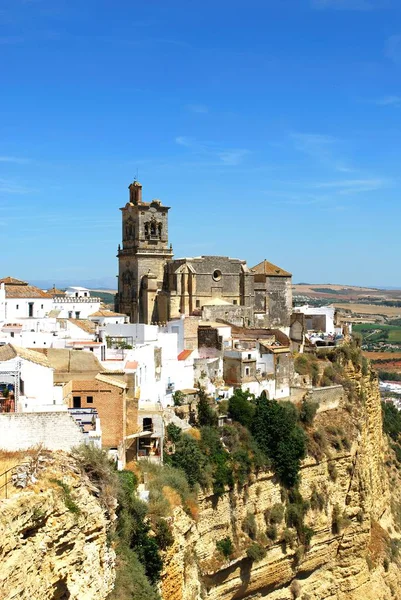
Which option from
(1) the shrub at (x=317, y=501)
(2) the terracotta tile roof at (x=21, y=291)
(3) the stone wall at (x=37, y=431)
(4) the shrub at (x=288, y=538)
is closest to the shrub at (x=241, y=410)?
(4) the shrub at (x=288, y=538)

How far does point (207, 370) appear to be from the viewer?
1345 inches

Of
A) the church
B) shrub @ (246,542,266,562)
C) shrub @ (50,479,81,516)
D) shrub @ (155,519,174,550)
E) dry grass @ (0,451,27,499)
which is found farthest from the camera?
the church

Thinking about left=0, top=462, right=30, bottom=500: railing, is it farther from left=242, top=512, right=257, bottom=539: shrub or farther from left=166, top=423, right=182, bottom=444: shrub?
left=242, top=512, right=257, bottom=539: shrub

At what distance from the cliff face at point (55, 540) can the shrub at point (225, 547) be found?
11.7 metres

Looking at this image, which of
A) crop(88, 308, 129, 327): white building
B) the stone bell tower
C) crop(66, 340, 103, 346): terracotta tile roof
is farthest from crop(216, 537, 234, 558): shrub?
the stone bell tower

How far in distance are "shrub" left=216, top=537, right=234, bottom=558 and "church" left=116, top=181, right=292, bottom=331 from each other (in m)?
17.5

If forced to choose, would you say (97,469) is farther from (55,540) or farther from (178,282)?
(178,282)

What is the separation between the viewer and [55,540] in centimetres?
1369

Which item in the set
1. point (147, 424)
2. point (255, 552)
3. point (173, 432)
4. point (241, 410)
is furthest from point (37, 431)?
point (241, 410)

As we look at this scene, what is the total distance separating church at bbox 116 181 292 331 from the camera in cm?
4478

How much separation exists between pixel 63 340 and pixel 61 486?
16281 mm

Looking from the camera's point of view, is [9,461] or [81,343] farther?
[81,343]

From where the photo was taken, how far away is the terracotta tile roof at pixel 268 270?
48784 millimetres

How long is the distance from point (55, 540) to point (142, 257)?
33.5 m
